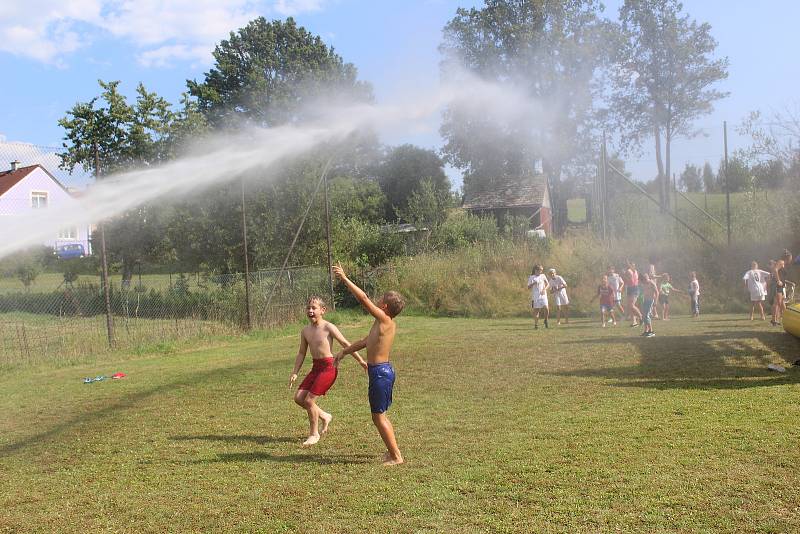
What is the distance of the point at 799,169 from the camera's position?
24188 millimetres

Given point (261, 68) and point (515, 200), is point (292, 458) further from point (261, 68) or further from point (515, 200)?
point (261, 68)

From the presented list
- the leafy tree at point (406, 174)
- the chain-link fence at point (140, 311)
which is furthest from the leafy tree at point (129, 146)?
the leafy tree at point (406, 174)

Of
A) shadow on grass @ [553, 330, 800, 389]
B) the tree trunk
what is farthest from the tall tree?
shadow on grass @ [553, 330, 800, 389]

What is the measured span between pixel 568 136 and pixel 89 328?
28.5 metres

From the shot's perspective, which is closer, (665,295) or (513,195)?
(665,295)

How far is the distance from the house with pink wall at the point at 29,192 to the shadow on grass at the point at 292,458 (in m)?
8.21

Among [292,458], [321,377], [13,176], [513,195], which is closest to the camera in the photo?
[292,458]

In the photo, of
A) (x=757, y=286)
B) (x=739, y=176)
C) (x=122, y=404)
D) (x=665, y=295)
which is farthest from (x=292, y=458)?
(x=739, y=176)

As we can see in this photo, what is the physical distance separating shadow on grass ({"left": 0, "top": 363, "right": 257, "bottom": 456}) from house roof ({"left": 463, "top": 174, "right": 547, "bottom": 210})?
31919 mm

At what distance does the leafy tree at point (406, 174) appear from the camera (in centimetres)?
5606

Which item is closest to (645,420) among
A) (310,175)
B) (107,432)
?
(107,432)

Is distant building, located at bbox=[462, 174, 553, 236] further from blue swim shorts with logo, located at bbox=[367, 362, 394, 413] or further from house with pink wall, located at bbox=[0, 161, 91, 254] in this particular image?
blue swim shorts with logo, located at bbox=[367, 362, 394, 413]

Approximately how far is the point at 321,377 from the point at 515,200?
37.1 m

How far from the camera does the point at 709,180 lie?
31578 millimetres
